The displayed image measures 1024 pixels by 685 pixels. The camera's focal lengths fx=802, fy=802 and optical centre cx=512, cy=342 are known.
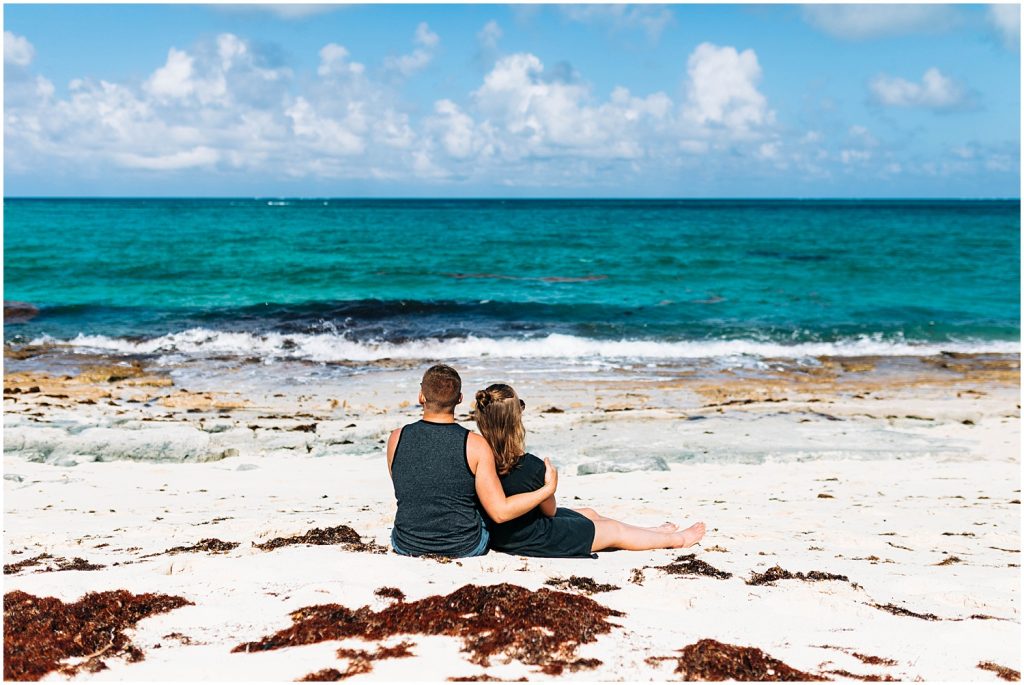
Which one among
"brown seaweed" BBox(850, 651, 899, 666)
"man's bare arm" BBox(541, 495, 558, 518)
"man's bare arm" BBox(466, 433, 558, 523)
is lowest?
"brown seaweed" BBox(850, 651, 899, 666)

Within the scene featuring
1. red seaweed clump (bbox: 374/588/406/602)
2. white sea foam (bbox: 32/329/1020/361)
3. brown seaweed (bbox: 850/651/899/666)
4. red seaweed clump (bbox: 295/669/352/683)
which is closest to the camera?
red seaweed clump (bbox: 295/669/352/683)

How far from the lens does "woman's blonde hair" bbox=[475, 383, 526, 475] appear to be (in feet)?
16.3

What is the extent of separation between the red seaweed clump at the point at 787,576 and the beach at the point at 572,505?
0.10 feet

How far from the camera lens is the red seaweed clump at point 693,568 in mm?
4965

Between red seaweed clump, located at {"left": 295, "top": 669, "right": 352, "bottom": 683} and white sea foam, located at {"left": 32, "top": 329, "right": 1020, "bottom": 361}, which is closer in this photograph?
red seaweed clump, located at {"left": 295, "top": 669, "right": 352, "bottom": 683}

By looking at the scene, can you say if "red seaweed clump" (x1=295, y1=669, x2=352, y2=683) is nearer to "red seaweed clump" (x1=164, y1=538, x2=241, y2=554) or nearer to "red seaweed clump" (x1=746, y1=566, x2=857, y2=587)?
"red seaweed clump" (x1=164, y1=538, x2=241, y2=554)

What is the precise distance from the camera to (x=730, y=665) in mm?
3529

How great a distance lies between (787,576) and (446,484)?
2.18 meters

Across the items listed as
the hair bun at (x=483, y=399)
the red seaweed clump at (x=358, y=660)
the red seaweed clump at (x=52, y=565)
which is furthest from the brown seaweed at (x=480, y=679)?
the red seaweed clump at (x=52, y=565)

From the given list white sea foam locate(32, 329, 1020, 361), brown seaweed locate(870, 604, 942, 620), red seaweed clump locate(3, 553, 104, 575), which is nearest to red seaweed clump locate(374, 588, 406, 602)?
red seaweed clump locate(3, 553, 104, 575)

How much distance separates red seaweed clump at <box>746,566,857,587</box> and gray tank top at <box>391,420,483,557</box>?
1.74m

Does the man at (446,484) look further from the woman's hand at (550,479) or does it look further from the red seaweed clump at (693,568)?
the red seaweed clump at (693,568)

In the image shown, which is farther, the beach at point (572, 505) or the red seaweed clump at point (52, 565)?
the red seaweed clump at point (52, 565)

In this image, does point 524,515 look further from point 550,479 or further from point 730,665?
point 730,665
